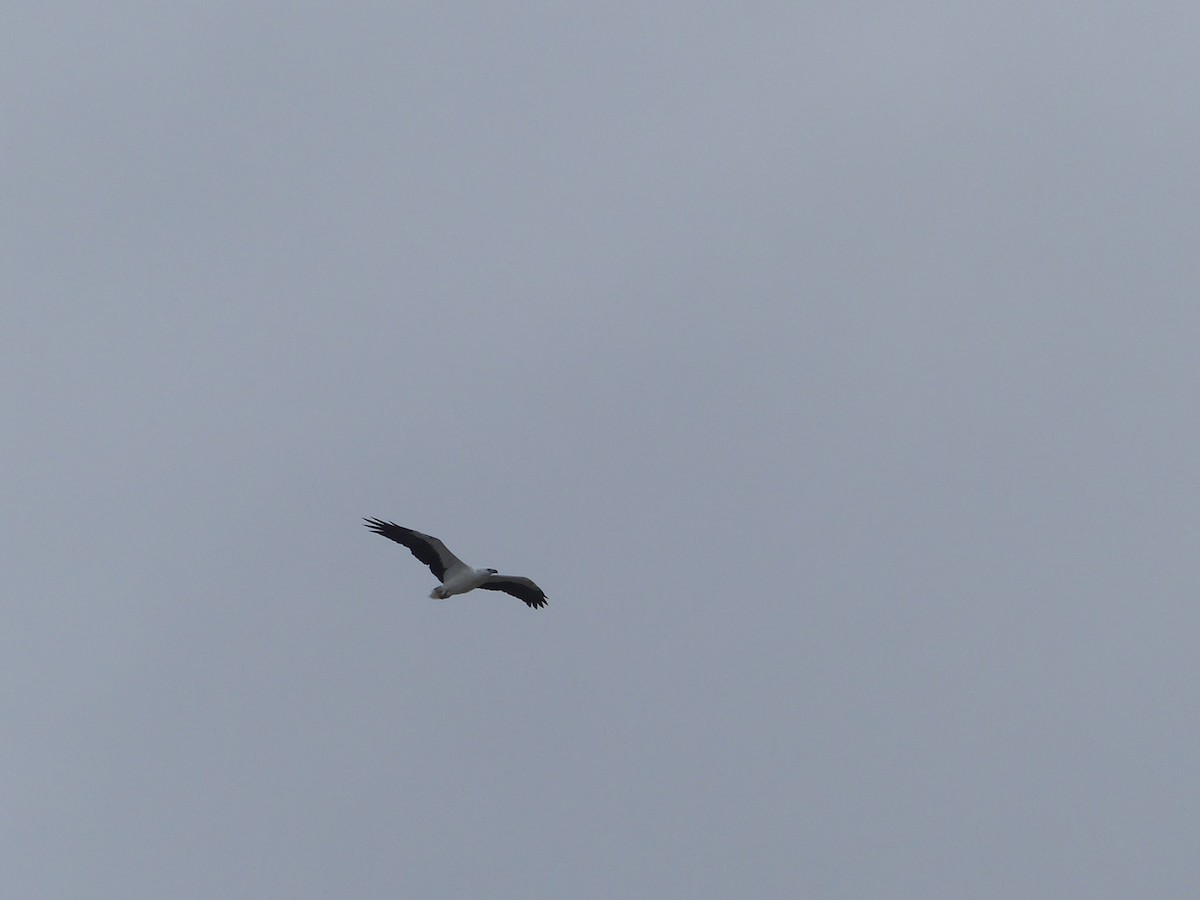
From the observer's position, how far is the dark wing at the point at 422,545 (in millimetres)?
51469

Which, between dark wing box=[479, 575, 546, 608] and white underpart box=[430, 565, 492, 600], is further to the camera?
dark wing box=[479, 575, 546, 608]

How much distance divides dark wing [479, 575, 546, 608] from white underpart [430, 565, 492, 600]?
41.7 inches

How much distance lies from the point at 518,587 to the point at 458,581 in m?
3.56

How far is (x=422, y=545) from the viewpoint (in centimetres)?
5166

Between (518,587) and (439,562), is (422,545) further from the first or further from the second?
(518,587)

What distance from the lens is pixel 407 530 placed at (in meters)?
51.6

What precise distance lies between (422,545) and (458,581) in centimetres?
193

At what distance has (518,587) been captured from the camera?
54312 mm

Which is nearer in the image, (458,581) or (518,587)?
A: (458,581)

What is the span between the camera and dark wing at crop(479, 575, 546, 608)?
5325 cm

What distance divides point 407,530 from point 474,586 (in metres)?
3.32

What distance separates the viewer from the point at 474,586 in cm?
5206

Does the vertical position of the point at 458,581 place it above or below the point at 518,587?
below

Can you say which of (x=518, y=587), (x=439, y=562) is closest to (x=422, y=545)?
(x=439, y=562)
